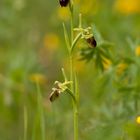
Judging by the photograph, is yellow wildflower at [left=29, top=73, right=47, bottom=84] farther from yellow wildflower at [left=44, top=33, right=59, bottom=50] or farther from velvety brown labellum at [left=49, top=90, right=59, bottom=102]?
velvety brown labellum at [left=49, top=90, right=59, bottom=102]

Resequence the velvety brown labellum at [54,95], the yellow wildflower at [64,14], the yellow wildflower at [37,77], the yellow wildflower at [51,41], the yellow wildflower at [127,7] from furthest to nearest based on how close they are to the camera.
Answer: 1. the yellow wildflower at [51,41]
2. the yellow wildflower at [127,7]
3. the yellow wildflower at [64,14]
4. the yellow wildflower at [37,77]
5. the velvety brown labellum at [54,95]

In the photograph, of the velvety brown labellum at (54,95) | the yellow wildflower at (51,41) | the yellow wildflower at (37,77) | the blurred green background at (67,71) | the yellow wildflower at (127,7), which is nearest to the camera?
the velvety brown labellum at (54,95)

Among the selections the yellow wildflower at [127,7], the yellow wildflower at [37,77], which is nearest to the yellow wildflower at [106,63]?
the yellow wildflower at [37,77]

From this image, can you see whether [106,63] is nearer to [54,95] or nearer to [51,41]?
[54,95]

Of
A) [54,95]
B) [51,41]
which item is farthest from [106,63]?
[51,41]

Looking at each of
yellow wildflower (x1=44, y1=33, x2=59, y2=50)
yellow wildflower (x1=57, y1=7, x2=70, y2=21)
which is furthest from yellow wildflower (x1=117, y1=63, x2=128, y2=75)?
yellow wildflower (x1=44, y1=33, x2=59, y2=50)

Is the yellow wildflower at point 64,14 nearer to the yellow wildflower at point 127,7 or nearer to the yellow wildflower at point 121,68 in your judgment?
the yellow wildflower at point 127,7

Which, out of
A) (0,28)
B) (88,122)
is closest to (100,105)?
(88,122)

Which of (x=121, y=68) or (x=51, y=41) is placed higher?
(x=51, y=41)
